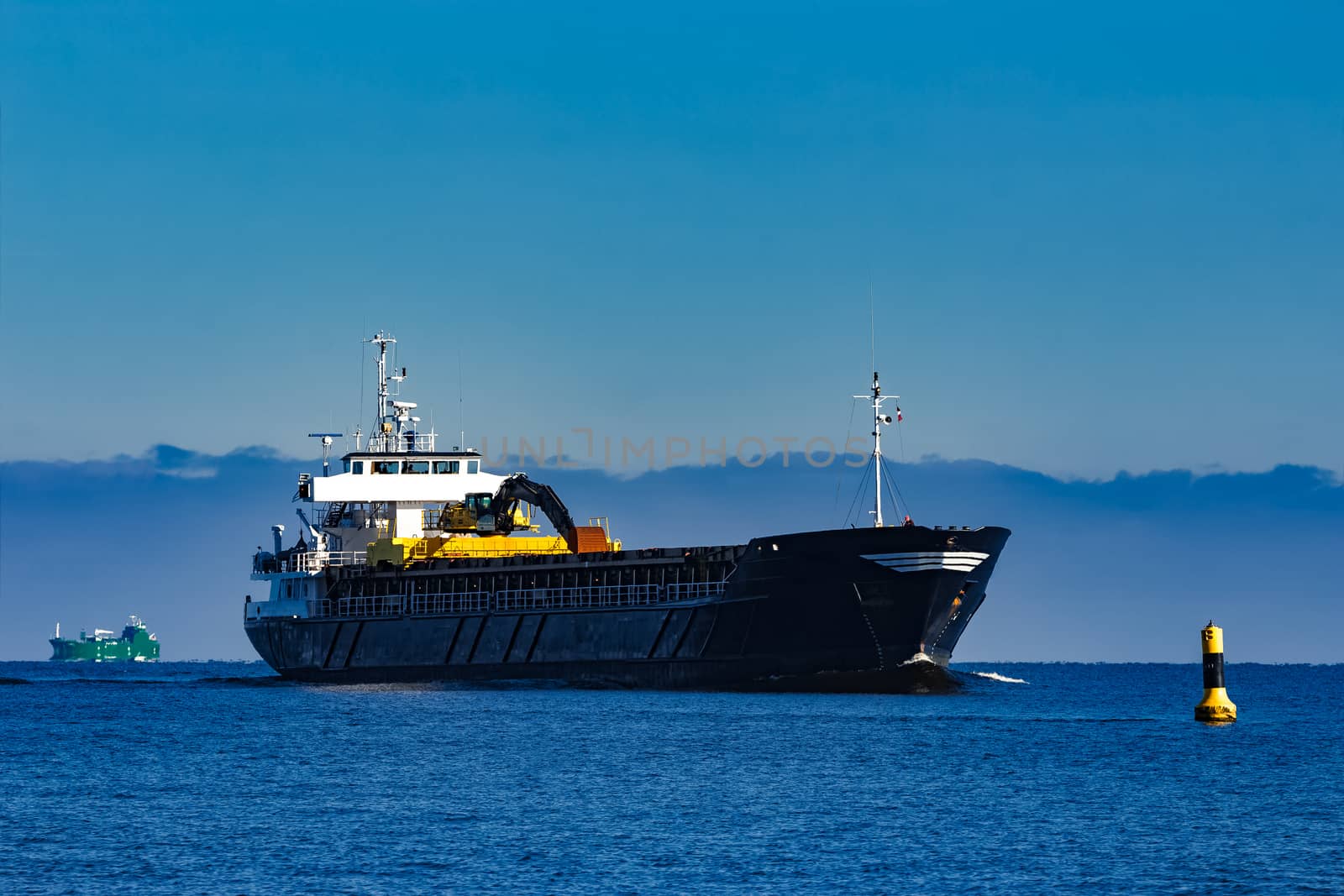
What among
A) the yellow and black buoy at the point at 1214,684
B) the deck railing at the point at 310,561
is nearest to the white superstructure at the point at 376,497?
the deck railing at the point at 310,561

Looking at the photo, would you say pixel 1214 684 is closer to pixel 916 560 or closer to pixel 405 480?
pixel 916 560

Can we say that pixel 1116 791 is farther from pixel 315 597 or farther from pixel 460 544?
pixel 315 597

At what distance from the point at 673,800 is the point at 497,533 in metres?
44.2

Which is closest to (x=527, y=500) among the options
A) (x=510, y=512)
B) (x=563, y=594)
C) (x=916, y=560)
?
(x=510, y=512)

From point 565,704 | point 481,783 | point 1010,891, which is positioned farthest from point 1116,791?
point 565,704

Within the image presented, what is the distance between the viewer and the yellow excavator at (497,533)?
78438mm

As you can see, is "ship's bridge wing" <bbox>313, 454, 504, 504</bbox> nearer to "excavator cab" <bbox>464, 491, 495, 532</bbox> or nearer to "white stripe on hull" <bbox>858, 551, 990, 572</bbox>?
"excavator cab" <bbox>464, 491, 495, 532</bbox>

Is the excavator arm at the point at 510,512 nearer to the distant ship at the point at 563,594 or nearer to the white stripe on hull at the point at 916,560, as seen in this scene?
the distant ship at the point at 563,594

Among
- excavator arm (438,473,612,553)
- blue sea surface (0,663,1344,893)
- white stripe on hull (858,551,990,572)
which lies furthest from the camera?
excavator arm (438,473,612,553)

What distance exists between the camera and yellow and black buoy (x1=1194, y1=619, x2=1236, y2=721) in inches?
2025

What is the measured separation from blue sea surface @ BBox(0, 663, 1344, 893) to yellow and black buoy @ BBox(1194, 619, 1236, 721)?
1.58m

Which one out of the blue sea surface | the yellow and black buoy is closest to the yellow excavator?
the blue sea surface

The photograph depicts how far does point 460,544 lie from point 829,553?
26.4 metres

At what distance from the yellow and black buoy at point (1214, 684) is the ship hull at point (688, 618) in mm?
8676
